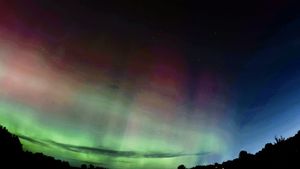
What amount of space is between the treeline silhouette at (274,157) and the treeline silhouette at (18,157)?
5135cm

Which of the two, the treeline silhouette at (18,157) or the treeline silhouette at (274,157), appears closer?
the treeline silhouette at (274,157)

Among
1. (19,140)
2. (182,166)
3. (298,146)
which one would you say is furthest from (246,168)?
(19,140)

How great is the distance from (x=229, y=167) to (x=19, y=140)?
6409cm

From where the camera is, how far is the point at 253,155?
71.8 m

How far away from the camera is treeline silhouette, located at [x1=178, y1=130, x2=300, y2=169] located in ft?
183

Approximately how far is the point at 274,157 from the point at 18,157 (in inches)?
2644

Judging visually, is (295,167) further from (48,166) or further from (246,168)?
(48,166)

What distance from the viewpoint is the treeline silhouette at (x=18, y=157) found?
285 ft

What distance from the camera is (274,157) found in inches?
2415

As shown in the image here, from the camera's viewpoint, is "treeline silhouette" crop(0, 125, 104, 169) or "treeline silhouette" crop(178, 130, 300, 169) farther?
"treeline silhouette" crop(0, 125, 104, 169)

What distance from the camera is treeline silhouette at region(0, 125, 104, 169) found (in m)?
86.8

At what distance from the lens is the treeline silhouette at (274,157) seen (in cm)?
5584

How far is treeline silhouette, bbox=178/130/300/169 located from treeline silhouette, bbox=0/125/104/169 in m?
51.4

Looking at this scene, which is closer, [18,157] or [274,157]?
[274,157]
